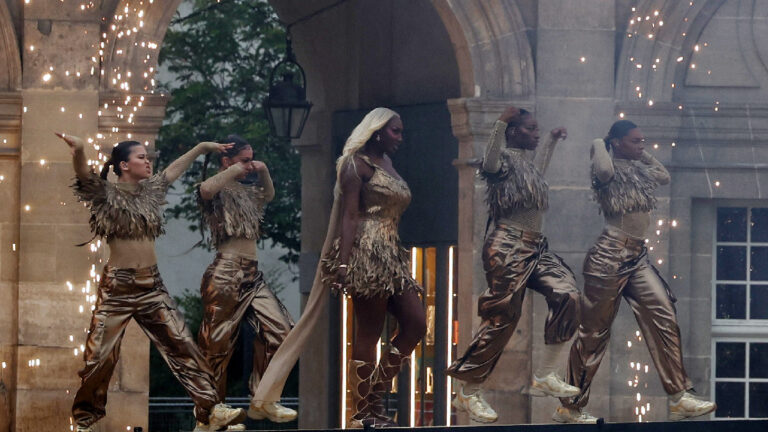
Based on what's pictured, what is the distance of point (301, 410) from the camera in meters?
17.5

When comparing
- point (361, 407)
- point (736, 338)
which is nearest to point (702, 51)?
point (736, 338)

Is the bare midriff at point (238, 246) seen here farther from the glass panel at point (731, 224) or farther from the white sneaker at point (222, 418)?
the glass panel at point (731, 224)

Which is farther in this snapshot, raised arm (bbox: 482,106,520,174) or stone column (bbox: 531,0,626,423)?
stone column (bbox: 531,0,626,423)

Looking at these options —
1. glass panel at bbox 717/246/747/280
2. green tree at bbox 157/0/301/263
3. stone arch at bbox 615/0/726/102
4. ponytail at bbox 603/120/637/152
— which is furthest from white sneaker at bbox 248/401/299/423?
green tree at bbox 157/0/301/263

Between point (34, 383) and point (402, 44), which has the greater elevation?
point (402, 44)

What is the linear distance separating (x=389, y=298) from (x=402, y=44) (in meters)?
5.15

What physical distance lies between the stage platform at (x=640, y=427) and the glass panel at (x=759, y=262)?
10.0 feet

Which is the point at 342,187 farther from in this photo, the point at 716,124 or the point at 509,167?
the point at 716,124

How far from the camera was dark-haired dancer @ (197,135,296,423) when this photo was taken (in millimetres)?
11867

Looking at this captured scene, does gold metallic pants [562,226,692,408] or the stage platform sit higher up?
gold metallic pants [562,226,692,408]

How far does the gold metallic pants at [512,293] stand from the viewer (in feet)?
39.3

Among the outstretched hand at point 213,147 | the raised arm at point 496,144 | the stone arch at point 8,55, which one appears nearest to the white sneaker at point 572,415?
the raised arm at point 496,144

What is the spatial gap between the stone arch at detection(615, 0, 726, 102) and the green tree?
8.82 metres

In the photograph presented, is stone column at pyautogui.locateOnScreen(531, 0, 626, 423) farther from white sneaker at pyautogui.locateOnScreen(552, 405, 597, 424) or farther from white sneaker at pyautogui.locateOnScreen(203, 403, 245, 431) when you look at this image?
white sneaker at pyautogui.locateOnScreen(203, 403, 245, 431)
